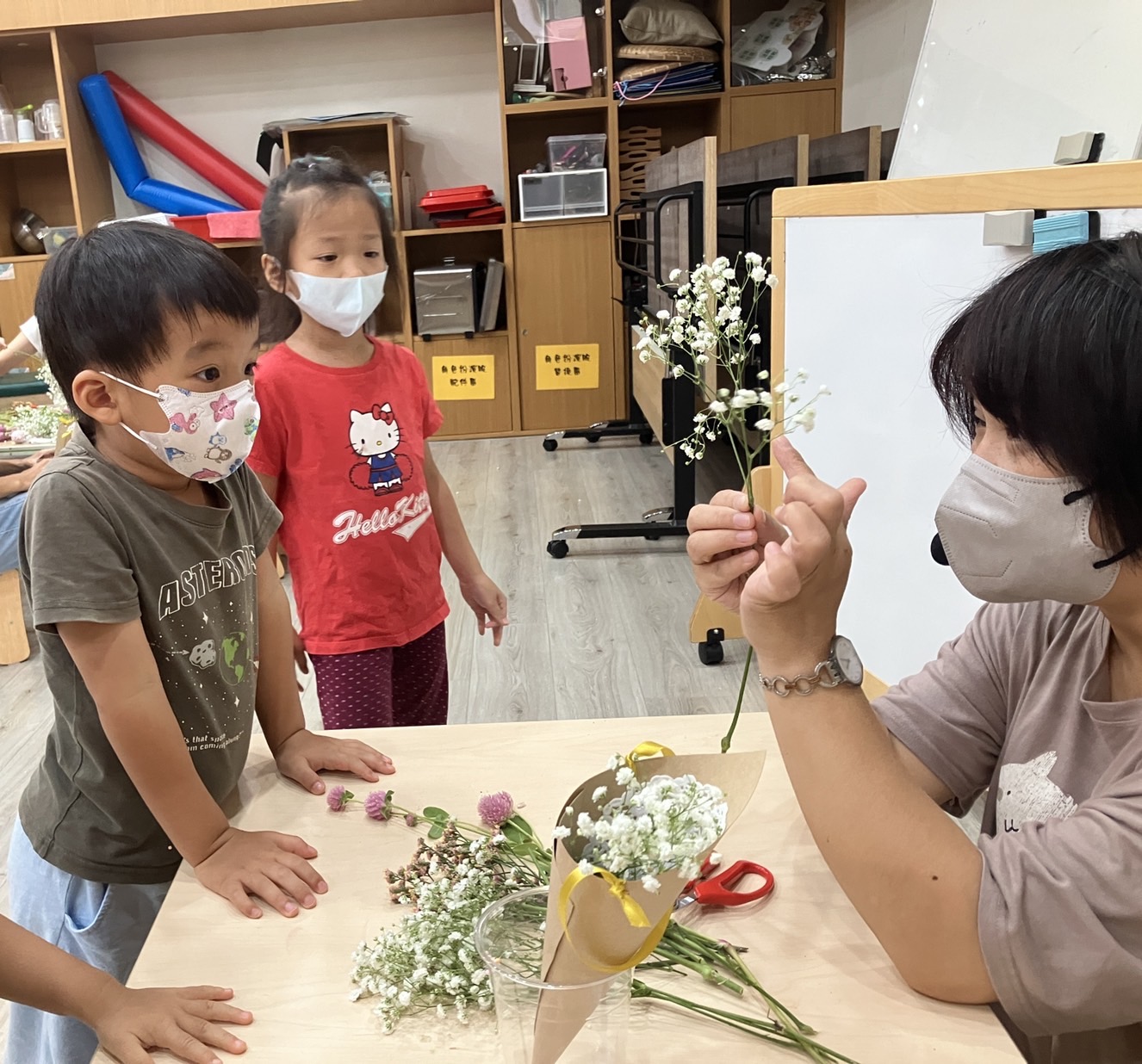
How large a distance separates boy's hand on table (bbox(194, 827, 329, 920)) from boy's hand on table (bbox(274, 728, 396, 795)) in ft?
0.34

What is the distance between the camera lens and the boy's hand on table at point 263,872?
0.81 m

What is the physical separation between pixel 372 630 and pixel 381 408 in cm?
36

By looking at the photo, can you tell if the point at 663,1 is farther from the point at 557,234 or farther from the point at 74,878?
the point at 74,878

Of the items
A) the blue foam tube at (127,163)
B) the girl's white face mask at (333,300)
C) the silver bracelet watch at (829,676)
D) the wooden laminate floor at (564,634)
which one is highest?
the blue foam tube at (127,163)

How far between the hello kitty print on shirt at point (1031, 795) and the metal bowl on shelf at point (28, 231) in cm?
543

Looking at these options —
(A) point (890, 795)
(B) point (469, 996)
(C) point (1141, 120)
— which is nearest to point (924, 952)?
(A) point (890, 795)

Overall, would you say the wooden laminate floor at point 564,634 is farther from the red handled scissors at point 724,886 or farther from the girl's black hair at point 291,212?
the red handled scissors at point 724,886

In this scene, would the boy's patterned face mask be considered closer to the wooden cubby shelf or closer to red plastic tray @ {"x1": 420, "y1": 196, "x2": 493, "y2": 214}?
red plastic tray @ {"x1": 420, "y1": 196, "x2": 493, "y2": 214}

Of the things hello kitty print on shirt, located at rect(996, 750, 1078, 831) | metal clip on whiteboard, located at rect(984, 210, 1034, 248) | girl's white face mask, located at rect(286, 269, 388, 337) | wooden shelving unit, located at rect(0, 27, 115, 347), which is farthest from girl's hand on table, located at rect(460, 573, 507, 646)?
wooden shelving unit, located at rect(0, 27, 115, 347)

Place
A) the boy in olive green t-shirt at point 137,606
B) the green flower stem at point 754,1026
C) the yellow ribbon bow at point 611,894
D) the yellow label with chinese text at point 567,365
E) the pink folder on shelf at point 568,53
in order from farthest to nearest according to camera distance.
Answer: the yellow label with chinese text at point 567,365, the pink folder on shelf at point 568,53, the boy in olive green t-shirt at point 137,606, the green flower stem at point 754,1026, the yellow ribbon bow at point 611,894

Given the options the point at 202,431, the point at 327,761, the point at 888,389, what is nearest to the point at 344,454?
the point at 202,431

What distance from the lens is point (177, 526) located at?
3.24 feet

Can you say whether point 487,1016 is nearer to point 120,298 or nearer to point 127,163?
point 120,298

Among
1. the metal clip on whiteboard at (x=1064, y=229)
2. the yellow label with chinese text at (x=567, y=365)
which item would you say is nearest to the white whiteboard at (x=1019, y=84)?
the metal clip on whiteboard at (x=1064, y=229)
